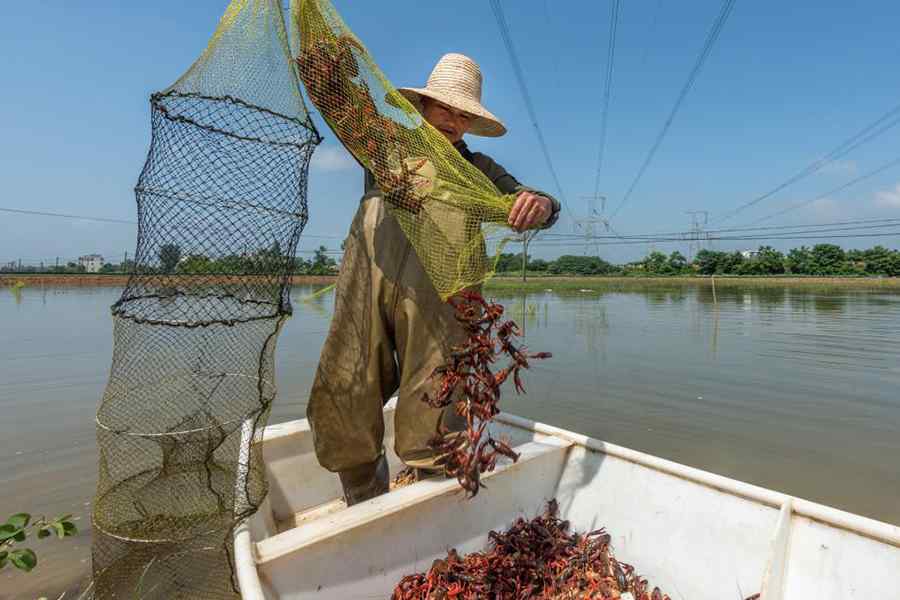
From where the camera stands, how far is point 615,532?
7.54ft

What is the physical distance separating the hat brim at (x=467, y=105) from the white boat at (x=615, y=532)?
1596mm

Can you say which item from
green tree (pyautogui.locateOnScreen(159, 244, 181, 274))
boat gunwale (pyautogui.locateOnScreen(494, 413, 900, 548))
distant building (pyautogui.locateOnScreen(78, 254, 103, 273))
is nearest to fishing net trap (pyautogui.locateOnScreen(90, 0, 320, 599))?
green tree (pyautogui.locateOnScreen(159, 244, 181, 274))

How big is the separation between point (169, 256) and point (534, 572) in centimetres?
212

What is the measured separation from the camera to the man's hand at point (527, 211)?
1887 millimetres

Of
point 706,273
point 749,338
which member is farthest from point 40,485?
point 706,273

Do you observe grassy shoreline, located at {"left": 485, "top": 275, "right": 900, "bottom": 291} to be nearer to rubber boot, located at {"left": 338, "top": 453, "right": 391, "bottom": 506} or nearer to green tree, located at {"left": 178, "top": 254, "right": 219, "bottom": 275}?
green tree, located at {"left": 178, "top": 254, "right": 219, "bottom": 275}

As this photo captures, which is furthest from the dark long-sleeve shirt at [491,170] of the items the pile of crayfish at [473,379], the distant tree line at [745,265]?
the distant tree line at [745,265]

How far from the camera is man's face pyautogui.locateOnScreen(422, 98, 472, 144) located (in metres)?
2.24

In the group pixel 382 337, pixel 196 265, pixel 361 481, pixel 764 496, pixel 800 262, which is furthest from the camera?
pixel 800 262

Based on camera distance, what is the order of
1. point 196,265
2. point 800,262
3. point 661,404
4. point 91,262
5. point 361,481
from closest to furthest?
point 361,481, point 196,265, point 661,404, point 91,262, point 800,262

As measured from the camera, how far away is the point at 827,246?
66438 millimetres

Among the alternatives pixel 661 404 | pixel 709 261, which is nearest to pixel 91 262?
pixel 661 404

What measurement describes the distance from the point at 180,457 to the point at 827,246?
275ft

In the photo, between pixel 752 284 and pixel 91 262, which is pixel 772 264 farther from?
pixel 91 262
